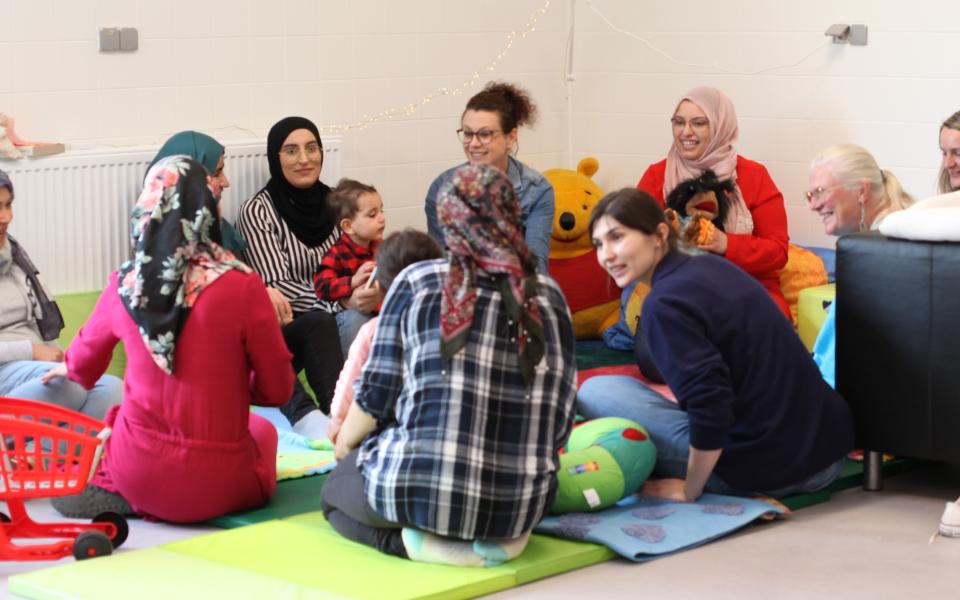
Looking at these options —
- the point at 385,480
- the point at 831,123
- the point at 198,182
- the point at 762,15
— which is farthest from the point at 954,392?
the point at 762,15

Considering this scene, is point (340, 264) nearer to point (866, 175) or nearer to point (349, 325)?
point (349, 325)

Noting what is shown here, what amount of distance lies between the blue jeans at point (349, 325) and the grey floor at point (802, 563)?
1.45 m

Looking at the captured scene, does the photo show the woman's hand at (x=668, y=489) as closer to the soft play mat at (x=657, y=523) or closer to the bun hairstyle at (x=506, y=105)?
the soft play mat at (x=657, y=523)

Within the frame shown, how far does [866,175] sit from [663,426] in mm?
1210

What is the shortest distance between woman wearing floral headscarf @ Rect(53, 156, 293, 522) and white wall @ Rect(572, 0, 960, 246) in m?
3.35

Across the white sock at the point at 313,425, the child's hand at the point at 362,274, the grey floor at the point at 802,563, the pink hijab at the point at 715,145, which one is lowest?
the grey floor at the point at 802,563

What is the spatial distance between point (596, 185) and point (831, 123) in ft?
3.65

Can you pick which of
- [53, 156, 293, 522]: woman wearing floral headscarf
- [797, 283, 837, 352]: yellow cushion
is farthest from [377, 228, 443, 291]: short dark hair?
[797, 283, 837, 352]: yellow cushion

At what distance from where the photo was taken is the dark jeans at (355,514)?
3721 millimetres

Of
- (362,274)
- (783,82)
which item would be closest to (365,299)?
(362,274)

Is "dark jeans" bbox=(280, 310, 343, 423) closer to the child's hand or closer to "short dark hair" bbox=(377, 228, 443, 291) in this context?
the child's hand

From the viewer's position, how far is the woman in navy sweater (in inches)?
154

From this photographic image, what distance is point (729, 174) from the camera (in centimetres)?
621

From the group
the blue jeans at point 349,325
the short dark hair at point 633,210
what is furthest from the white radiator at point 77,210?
the short dark hair at point 633,210
